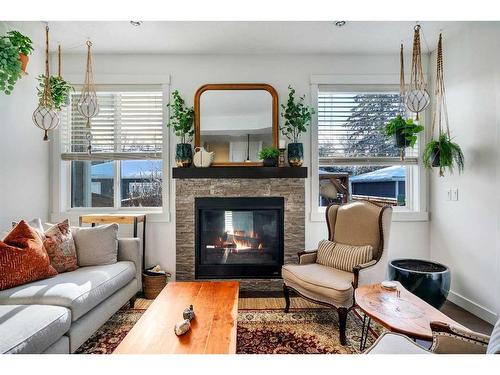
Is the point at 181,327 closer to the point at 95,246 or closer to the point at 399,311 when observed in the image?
the point at 399,311

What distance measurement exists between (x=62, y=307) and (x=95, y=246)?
829 mm

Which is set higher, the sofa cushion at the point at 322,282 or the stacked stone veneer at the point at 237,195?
the stacked stone veneer at the point at 237,195

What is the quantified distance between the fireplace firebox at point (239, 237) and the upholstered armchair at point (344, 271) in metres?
0.61

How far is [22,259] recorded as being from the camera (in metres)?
2.09

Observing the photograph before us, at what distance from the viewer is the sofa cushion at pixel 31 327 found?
1433 millimetres

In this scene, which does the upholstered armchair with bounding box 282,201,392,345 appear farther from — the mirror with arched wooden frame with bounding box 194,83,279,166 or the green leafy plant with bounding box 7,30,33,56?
the green leafy plant with bounding box 7,30,33,56

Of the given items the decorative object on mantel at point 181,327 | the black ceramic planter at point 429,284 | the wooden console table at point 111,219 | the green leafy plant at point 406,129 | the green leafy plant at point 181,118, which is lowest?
the black ceramic planter at point 429,284

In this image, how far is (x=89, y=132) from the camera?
3.46 meters

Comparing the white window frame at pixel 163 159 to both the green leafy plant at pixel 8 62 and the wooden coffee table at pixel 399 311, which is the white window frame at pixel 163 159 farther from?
the wooden coffee table at pixel 399 311

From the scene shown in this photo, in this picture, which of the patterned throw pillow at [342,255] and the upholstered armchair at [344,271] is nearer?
the upholstered armchair at [344,271]

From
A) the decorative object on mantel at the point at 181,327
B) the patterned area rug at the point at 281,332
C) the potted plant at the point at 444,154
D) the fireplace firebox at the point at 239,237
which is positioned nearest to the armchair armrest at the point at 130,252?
the patterned area rug at the point at 281,332
